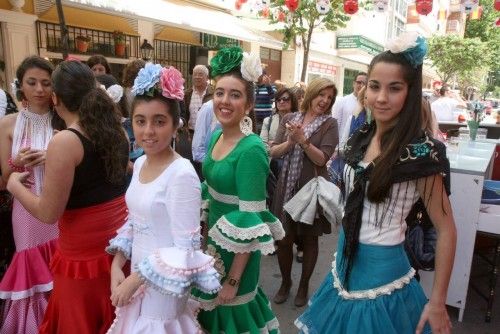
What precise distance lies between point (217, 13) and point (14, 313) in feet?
39.5

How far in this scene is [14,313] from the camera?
8.20 ft

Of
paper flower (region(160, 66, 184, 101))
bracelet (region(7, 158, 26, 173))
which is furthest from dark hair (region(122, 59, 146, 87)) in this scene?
paper flower (region(160, 66, 184, 101))

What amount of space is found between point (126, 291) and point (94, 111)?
3.23ft

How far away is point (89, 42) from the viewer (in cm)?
912

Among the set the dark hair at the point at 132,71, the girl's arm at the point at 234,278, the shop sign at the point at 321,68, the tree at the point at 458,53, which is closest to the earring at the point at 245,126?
the girl's arm at the point at 234,278

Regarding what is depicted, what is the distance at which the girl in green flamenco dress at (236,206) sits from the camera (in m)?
1.84

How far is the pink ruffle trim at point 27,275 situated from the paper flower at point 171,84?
5.12 feet

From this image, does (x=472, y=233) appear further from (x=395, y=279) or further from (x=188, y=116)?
(x=188, y=116)

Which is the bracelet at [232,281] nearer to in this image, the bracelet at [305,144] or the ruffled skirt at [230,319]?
the ruffled skirt at [230,319]

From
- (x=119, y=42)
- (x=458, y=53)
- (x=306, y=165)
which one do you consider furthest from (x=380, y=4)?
(x=458, y=53)

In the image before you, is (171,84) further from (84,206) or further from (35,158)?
(35,158)

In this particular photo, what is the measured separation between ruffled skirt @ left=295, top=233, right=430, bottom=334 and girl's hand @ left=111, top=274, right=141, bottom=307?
89 centimetres

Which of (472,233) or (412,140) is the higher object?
(412,140)

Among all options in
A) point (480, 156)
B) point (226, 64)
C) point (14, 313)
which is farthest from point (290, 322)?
point (480, 156)
